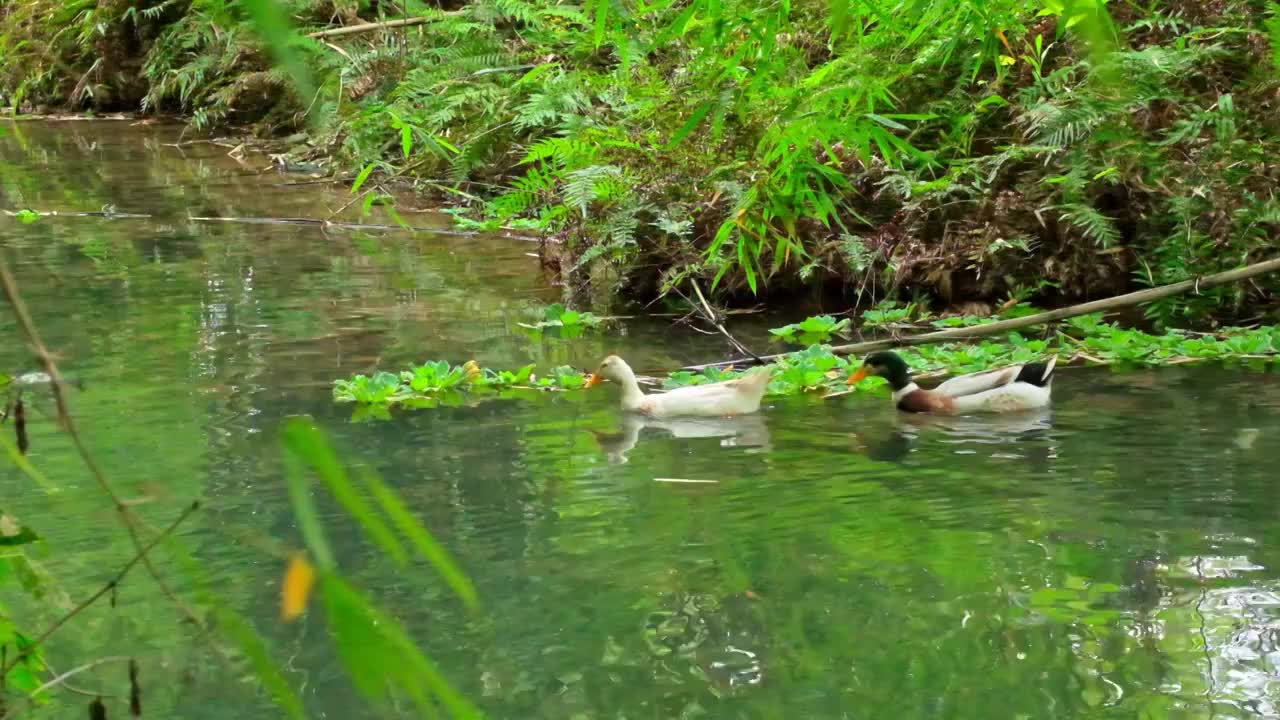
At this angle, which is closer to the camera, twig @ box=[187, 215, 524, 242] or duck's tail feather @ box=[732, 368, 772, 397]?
duck's tail feather @ box=[732, 368, 772, 397]

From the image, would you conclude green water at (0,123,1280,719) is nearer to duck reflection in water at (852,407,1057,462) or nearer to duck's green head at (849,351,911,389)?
duck reflection in water at (852,407,1057,462)

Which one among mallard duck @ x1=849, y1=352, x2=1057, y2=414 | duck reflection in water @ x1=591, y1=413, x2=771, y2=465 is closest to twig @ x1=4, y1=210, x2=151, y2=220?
duck reflection in water @ x1=591, y1=413, x2=771, y2=465

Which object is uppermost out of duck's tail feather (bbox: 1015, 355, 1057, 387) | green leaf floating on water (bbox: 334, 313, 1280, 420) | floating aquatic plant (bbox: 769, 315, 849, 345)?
duck's tail feather (bbox: 1015, 355, 1057, 387)

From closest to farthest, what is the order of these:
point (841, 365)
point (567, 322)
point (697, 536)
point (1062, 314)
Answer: point (697, 536)
point (1062, 314)
point (841, 365)
point (567, 322)

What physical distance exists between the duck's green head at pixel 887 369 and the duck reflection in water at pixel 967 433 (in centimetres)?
29

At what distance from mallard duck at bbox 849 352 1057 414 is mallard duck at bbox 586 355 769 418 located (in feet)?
2.21

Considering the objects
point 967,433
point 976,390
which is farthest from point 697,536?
point 976,390

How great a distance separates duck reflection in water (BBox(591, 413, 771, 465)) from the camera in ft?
24.3

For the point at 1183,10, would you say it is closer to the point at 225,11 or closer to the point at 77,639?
the point at 77,639

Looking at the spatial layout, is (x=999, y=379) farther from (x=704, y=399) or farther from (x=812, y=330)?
(x=812, y=330)

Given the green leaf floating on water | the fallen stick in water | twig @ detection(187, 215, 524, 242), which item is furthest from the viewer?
twig @ detection(187, 215, 524, 242)

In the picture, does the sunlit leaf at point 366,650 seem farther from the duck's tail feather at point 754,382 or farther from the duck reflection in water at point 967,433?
the duck's tail feather at point 754,382

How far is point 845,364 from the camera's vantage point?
28.3 ft

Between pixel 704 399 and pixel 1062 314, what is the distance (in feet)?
6.91
